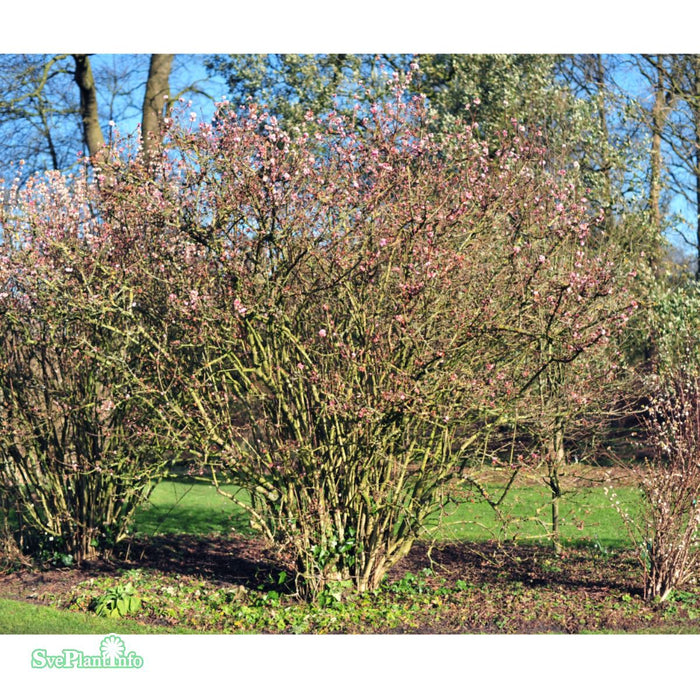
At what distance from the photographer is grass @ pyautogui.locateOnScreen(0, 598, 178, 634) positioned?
5656 millimetres

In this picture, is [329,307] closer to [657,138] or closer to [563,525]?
[563,525]

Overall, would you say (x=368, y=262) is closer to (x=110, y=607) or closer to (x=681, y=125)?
(x=110, y=607)

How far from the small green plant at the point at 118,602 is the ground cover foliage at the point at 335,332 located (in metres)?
0.01

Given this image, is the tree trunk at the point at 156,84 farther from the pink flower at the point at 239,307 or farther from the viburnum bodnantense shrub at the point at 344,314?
the pink flower at the point at 239,307

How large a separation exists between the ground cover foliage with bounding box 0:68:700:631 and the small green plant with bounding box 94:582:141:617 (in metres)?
0.01

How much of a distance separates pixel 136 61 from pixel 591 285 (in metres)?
12.7

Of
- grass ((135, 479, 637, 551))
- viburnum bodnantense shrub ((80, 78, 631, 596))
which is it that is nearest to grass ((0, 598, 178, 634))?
viburnum bodnantense shrub ((80, 78, 631, 596))

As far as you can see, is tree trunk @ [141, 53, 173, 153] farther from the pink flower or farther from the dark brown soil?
the pink flower

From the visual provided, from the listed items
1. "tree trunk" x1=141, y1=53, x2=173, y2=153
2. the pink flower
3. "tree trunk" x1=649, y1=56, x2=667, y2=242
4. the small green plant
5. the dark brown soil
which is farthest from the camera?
"tree trunk" x1=141, y1=53, x2=173, y2=153

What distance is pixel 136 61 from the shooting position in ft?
50.1

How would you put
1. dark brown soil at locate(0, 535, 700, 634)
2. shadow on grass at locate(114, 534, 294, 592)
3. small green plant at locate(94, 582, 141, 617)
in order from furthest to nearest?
shadow on grass at locate(114, 534, 294, 592), small green plant at locate(94, 582, 141, 617), dark brown soil at locate(0, 535, 700, 634)

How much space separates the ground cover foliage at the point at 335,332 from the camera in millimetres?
5367

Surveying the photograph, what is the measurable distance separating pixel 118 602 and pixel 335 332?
2.66 metres
